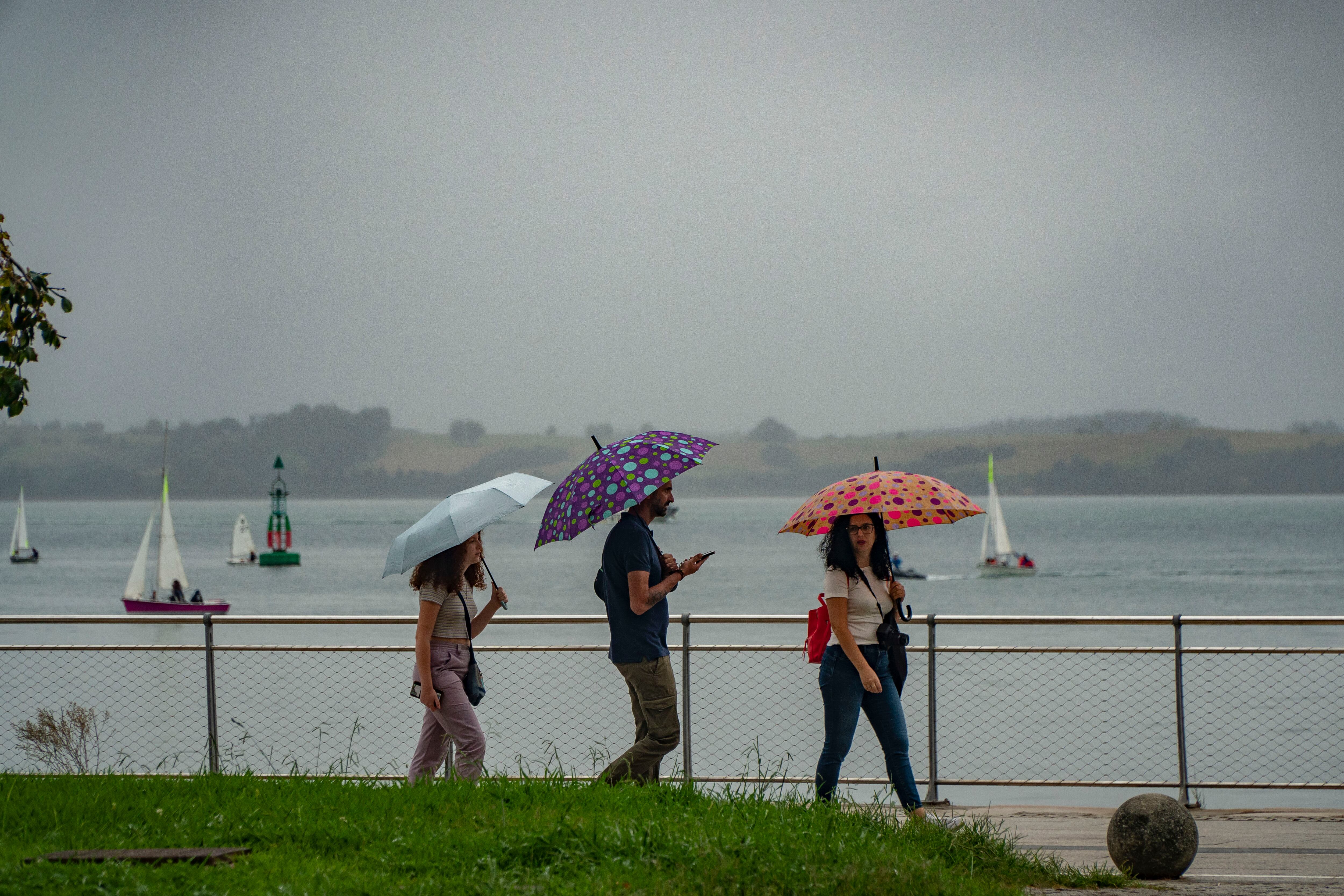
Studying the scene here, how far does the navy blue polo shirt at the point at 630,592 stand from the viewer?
561 centimetres

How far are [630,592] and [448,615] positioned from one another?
92 cm

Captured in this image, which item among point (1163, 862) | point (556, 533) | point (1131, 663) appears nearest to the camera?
point (1163, 862)

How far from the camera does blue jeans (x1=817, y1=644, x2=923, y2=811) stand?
5.61m

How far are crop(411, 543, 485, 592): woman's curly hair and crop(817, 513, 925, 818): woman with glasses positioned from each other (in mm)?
1783

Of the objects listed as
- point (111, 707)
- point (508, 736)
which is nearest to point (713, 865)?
point (508, 736)

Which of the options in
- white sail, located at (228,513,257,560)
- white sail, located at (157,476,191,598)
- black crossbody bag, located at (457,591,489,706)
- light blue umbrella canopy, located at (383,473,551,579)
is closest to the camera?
light blue umbrella canopy, located at (383,473,551,579)

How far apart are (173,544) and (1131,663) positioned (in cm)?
3656

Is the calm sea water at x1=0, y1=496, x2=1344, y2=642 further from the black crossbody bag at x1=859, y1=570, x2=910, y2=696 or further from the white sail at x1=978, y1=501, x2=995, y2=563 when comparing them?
the black crossbody bag at x1=859, y1=570, x2=910, y2=696

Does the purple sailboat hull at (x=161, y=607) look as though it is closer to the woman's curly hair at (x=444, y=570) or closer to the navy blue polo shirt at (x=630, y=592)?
the woman's curly hair at (x=444, y=570)

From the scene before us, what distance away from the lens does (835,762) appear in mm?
5691

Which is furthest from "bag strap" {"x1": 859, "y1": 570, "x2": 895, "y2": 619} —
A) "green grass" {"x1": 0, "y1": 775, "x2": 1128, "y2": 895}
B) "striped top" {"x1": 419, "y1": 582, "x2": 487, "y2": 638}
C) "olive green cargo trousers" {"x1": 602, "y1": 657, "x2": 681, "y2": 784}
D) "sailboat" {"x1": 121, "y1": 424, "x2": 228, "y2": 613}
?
"sailboat" {"x1": 121, "y1": 424, "x2": 228, "y2": 613}

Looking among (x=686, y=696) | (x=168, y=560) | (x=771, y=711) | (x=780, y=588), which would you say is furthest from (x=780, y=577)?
(x=686, y=696)

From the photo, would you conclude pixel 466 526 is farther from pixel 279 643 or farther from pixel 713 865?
pixel 279 643

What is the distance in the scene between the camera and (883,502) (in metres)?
5.69
